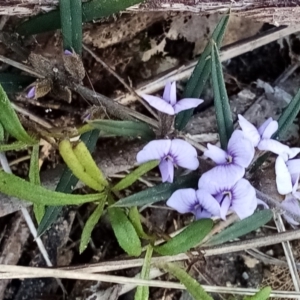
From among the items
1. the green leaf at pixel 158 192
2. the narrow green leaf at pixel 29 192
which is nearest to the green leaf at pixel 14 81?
the narrow green leaf at pixel 29 192

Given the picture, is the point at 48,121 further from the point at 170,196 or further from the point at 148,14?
the point at 170,196

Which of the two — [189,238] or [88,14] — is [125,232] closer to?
[189,238]

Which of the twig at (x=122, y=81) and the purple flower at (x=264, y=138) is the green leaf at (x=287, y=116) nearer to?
the purple flower at (x=264, y=138)

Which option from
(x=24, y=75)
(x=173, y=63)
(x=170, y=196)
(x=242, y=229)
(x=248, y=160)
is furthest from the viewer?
(x=173, y=63)

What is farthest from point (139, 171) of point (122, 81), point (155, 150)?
point (122, 81)

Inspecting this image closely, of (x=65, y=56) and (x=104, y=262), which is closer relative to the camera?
(x=65, y=56)

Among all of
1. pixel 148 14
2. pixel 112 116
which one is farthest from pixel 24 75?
pixel 148 14
